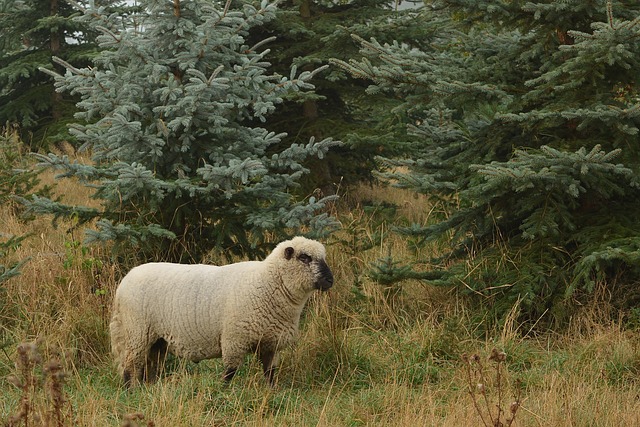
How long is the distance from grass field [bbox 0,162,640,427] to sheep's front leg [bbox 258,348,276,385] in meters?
0.13

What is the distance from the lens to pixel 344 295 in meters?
8.59

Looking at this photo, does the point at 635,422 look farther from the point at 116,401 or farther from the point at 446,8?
the point at 446,8

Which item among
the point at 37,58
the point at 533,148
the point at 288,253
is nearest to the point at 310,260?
the point at 288,253

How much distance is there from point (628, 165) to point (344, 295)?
10.0 ft

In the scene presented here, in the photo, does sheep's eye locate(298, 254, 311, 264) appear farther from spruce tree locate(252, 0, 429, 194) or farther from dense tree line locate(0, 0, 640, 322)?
spruce tree locate(252, 0, 429, 194)

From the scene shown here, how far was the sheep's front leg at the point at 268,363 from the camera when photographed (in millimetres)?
6586

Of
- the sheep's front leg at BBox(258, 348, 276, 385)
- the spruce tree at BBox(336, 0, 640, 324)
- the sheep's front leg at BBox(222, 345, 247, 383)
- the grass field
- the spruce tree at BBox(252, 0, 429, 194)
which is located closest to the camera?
the grass field

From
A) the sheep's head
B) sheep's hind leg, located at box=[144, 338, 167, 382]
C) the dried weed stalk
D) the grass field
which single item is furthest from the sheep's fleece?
the dried weed stalk

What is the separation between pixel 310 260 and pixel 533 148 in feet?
8.70

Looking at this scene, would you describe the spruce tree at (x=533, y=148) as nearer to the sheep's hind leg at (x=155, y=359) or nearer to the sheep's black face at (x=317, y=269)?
the sheep's black face at (x=317, y=269)

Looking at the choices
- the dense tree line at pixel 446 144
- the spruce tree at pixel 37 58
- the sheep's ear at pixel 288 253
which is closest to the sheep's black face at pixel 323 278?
the sheep's ear at pixel 288 253

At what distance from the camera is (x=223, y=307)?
6.57m

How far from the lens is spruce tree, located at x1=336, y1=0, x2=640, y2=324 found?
7121 mm

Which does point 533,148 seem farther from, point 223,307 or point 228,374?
point 228,374
